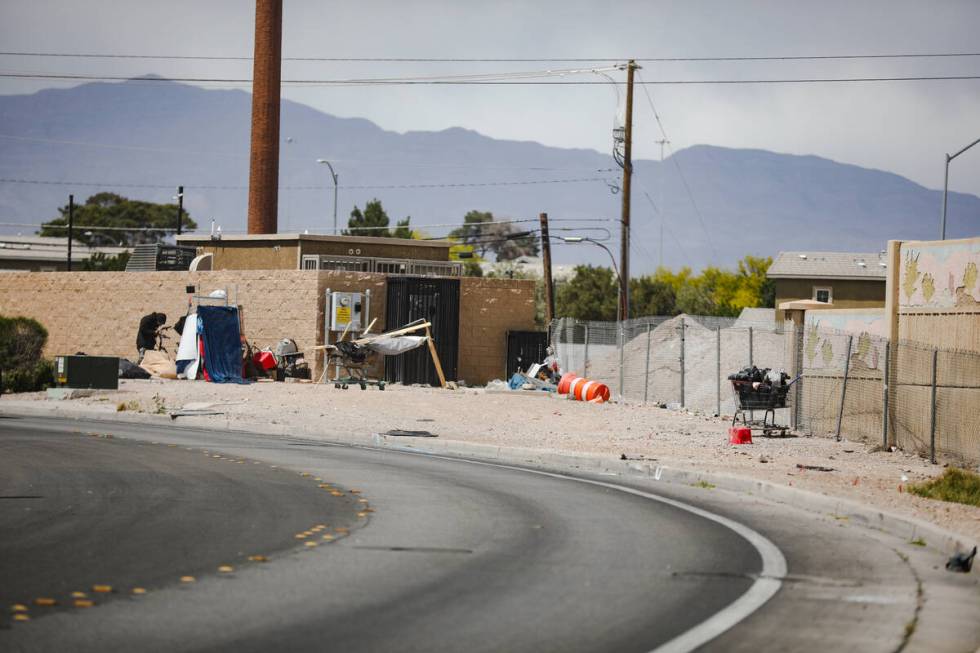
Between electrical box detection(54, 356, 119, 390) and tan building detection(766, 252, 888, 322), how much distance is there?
164 feet

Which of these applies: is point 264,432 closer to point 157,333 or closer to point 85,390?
point 85,390

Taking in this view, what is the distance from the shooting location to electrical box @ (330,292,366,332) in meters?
37.5

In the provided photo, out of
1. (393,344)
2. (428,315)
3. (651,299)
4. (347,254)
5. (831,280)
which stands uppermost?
(831,280)

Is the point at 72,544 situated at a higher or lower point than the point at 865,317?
lower

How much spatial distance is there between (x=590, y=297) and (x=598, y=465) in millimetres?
84488

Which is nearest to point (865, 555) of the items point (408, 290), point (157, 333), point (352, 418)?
point (352, 418)

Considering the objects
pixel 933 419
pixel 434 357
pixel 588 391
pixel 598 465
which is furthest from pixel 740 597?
pixel 434 357

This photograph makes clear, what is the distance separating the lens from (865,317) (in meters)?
24.7

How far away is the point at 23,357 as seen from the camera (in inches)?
1356

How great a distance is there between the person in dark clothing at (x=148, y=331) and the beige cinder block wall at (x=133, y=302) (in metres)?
0.91

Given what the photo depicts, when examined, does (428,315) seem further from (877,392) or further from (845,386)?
(877,392)

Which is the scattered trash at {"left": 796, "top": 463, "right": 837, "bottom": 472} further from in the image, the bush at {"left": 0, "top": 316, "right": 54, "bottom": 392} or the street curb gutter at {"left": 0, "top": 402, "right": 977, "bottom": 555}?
the bush at {"left": 0, "top": 316, "right": 54, "bottom": 392}

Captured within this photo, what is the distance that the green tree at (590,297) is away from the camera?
10269 centimetres

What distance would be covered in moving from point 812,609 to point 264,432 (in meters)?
18.0
